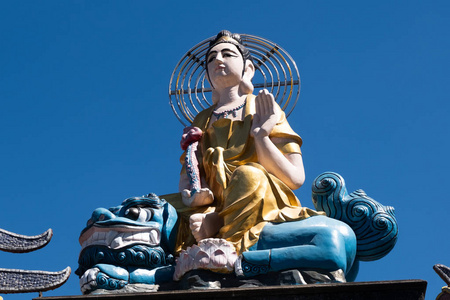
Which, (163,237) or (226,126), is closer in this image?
(163,237)

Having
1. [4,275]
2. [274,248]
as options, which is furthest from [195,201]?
[4,275]

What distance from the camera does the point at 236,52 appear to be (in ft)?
38.2

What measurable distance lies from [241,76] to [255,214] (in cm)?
224

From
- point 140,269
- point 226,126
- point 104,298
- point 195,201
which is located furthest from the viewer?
point 226,126

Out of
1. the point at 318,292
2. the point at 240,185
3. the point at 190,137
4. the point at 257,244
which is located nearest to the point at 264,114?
the point at 190,137

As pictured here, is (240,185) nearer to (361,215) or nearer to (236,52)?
(361,215)

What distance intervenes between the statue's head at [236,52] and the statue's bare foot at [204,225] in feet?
6.57

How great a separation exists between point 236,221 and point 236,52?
2.51 m

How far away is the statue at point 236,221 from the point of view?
30.7 feet

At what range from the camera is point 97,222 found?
385 inches

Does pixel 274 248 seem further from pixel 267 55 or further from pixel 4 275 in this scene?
pixel 267 55

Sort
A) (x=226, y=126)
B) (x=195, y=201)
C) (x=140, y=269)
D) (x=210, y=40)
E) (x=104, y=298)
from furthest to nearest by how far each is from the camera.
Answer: (x=210, y=40), (x=226, y=126), (x=195, y=201), (x=140, y=269), (x=104, y=298)

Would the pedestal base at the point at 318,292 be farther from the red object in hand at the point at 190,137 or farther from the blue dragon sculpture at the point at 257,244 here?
A: the red object in hand at the point at 190,137

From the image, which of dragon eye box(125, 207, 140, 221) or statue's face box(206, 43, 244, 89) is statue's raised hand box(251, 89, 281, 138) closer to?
statue's face box(206, 43, 244, 89)
